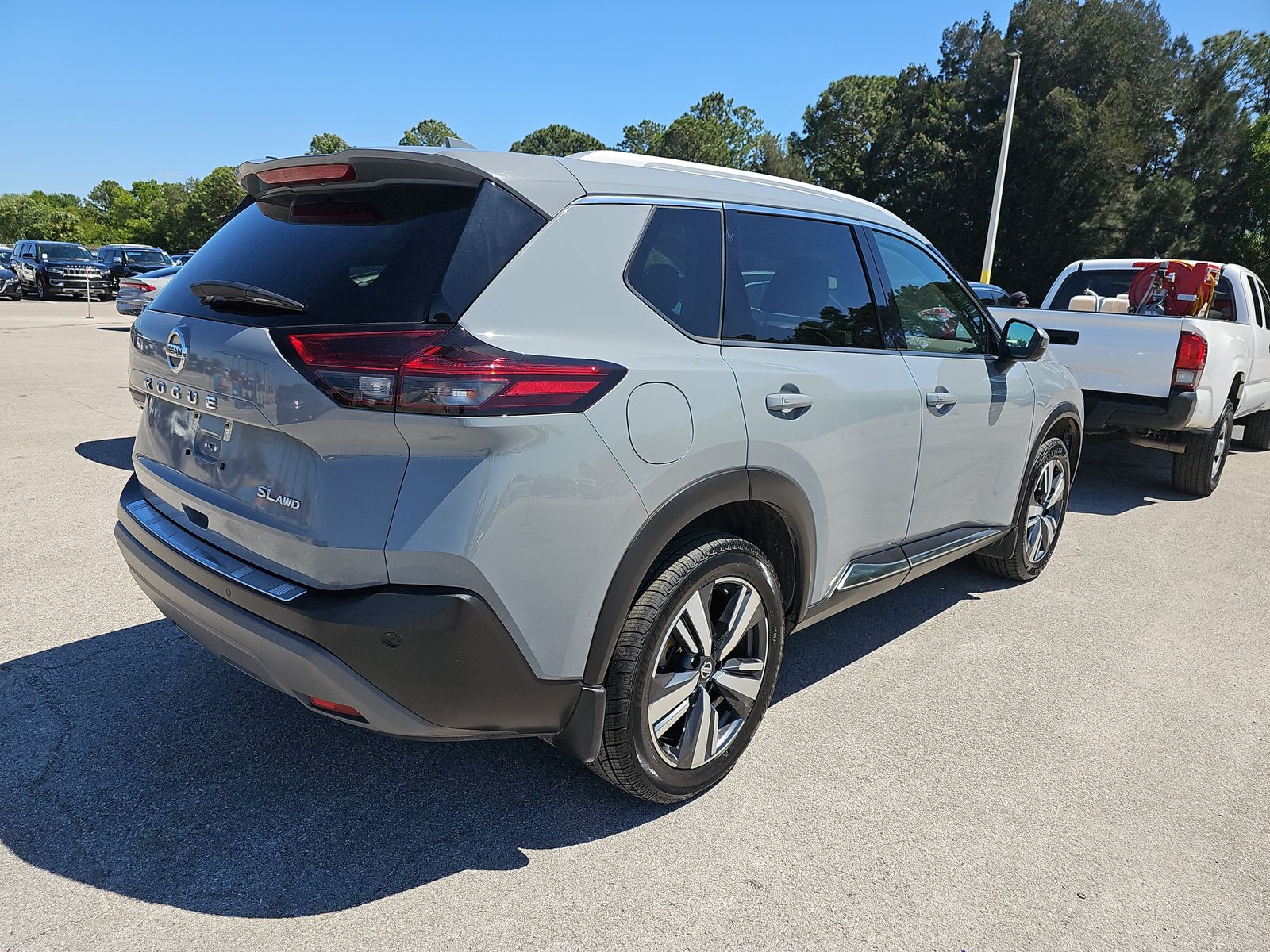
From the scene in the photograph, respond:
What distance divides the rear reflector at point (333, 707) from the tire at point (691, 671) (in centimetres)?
68

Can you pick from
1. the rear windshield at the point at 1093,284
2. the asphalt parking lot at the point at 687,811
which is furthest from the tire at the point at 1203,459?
the asphalt parking lot at the point at 687,811

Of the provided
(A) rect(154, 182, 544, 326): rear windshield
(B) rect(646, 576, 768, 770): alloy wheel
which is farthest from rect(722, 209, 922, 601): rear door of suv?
(A) rect(154, 182, 544, 326): rear windshield

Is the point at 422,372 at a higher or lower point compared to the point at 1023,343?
lower

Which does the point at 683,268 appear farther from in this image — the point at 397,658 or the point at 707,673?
the point at 397,658

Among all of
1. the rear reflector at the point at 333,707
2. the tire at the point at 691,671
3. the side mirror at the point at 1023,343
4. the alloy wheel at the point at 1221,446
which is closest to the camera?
the rear reflector at the point at 333,707

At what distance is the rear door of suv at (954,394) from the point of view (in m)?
3.63

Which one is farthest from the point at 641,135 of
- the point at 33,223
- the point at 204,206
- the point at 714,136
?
the point at 33,223

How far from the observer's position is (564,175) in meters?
2.42

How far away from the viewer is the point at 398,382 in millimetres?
2072

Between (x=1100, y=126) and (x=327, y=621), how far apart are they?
127 ft

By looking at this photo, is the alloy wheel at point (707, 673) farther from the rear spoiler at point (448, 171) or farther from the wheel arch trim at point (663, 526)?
the rear spoiler at point (448, 171)

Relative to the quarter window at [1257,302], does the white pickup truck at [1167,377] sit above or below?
below

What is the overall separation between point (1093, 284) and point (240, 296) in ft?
30.6

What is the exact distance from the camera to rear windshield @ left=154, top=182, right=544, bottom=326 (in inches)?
85.0
